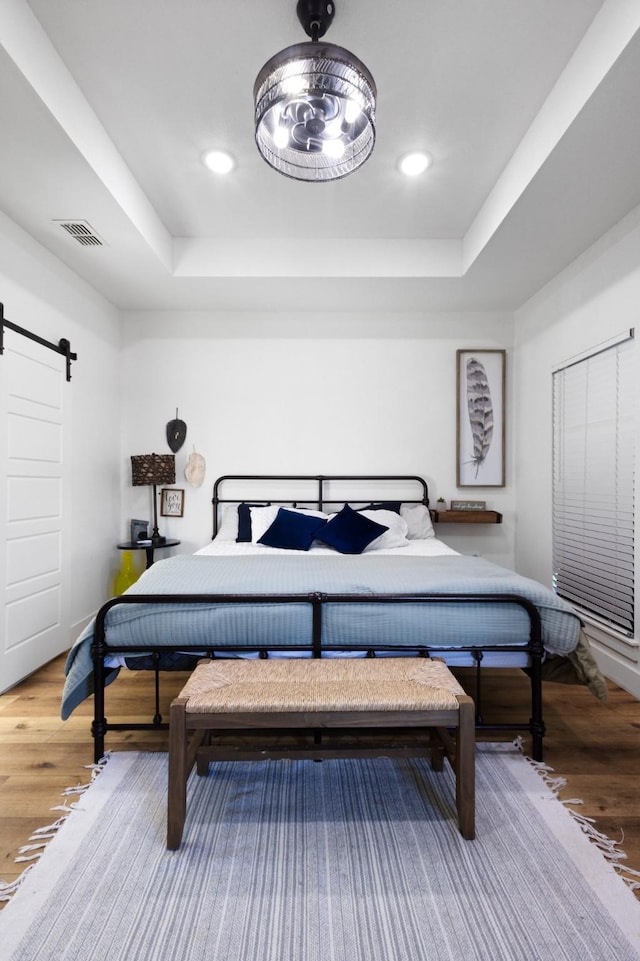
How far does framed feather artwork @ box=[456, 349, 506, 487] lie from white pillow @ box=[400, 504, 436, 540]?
53 centimetres

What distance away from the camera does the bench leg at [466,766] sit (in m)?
1.49

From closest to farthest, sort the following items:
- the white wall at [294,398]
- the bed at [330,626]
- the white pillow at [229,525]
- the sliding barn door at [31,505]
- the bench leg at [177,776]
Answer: the bench leg at [177,776] < the bed at [330,626] < the sliding barn door at [31,505] < the white pillow at [229,525] < the white wall at [294,398]

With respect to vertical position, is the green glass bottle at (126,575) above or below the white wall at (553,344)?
below

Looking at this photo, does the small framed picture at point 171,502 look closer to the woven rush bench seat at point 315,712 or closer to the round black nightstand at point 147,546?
the round black nightstand at point 147,546

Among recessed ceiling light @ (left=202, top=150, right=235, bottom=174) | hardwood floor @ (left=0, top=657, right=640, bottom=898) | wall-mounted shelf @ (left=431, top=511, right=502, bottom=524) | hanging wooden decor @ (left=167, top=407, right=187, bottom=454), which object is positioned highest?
recessed ceiling light @ (left=202, top=150, right=235, bottom=174)

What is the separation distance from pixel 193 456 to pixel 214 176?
2.13 m

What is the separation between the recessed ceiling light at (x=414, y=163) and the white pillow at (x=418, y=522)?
2298 mm

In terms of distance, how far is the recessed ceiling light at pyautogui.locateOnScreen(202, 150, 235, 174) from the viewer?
2.53 m

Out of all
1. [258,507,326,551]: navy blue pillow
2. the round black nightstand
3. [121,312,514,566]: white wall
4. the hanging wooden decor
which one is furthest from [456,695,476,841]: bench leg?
the hanging wooden decor

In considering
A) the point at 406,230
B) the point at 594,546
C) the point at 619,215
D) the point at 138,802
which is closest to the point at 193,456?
the point at 406,230

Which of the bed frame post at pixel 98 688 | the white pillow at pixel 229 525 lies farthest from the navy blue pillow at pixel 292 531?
the bed frame post at pixel 98 688

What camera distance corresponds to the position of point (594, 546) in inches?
118

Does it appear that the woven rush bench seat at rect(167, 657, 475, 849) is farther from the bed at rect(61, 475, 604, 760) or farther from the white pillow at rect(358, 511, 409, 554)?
the white pillow at rect(358, 511, 409, 554)

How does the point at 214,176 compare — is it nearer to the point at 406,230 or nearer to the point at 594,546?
the point at 406,230
